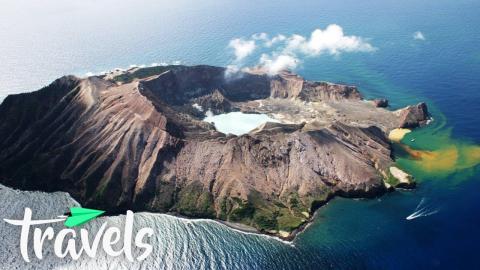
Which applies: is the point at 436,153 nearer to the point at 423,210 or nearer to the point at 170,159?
the point at 423,210

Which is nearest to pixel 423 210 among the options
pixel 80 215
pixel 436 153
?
pixel 436 153

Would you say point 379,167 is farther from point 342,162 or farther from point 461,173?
point 461,173

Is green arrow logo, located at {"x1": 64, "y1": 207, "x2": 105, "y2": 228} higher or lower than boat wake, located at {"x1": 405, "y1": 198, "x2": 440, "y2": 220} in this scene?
higher

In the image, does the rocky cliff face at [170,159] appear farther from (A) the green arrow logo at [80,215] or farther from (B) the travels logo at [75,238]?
(B) the travels logo at [75,238]

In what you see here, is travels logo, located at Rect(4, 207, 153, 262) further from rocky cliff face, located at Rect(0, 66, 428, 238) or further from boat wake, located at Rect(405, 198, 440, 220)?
boat wake, located at Rect(405, 198, 440, 220)

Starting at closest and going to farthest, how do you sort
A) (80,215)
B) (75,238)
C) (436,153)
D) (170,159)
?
(75,238) → (80,215) → (170,159) → (436,153)

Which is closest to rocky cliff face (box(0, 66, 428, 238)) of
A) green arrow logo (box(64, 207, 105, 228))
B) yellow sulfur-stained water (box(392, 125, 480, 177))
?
green arrow logo (box(64, 207, 105, 228))
